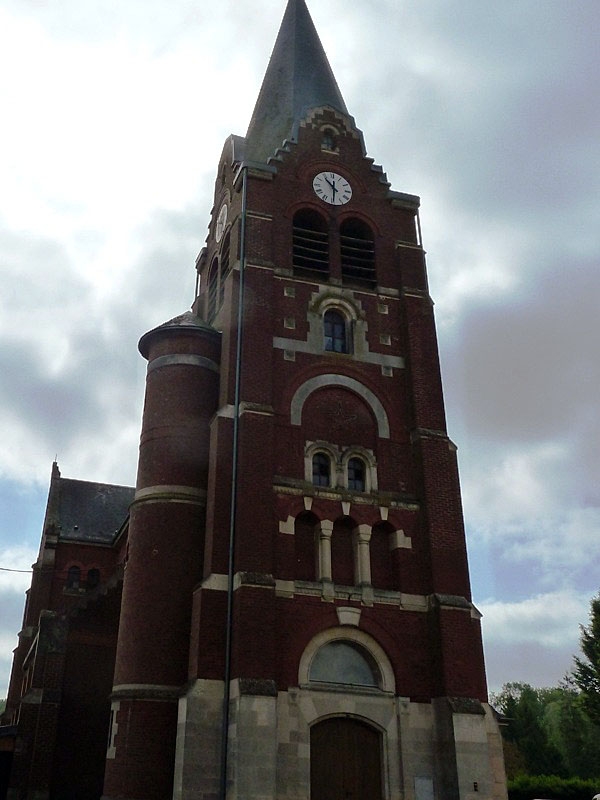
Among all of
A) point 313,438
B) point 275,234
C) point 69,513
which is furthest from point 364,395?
point 69,513

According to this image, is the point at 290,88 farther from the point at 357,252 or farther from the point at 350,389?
the point at 350,389

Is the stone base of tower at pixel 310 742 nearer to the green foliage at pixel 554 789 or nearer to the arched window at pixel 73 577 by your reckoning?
the green foliage at pixel 554 789

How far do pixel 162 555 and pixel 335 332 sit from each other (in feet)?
32.3

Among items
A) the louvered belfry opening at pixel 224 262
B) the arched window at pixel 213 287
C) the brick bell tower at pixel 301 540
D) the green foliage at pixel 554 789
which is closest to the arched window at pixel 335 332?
the brick bell tower at pixel 301 540

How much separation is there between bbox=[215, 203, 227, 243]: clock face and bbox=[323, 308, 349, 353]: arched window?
23.5 ft

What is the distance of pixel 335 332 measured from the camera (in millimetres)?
27625

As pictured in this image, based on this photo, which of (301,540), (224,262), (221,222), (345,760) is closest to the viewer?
(345,760)

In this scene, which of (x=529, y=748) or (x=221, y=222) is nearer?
(x=221, y=222)

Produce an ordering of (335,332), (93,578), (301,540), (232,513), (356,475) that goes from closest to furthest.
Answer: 1. (232,513)
2. (301,540)
3. (356,475)
4. (335,332)
5. (93,578)

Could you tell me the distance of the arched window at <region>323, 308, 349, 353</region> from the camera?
89.3 ft

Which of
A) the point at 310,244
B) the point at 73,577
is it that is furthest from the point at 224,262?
the point at 73,577

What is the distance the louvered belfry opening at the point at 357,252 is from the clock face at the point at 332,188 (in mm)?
950

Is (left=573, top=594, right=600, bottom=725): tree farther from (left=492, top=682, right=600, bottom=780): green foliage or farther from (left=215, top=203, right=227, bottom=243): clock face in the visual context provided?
(left=215, top=203, right=227, bottom=243): clock face

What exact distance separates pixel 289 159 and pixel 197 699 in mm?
20183
